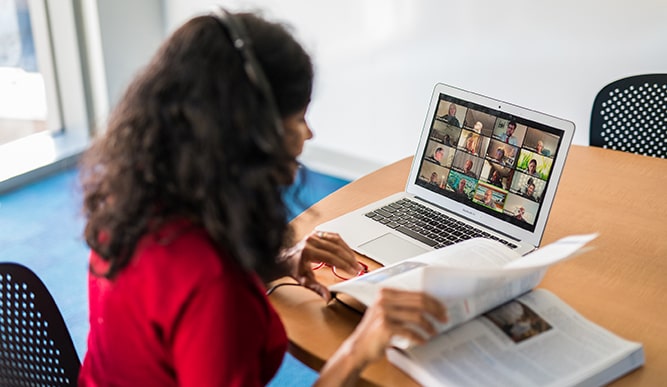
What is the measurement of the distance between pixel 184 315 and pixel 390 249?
0.55 metres

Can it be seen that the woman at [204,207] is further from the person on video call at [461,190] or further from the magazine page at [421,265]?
the person on video call at [461,190]

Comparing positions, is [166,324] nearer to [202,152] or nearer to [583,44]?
[202,152]

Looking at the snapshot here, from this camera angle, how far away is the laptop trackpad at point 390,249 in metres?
1.30

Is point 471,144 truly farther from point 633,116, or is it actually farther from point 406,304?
→ point 633,116

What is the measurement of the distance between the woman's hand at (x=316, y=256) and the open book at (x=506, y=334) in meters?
0.11

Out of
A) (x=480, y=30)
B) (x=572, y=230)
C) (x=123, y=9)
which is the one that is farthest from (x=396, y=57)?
(x=572, y=230)

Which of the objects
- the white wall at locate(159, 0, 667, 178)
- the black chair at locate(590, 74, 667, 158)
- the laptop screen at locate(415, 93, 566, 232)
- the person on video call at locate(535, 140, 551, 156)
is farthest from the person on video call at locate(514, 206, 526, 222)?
the white wall at locate(159, 0, 667, 178)

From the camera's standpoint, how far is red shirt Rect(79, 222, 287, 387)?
2.81ft

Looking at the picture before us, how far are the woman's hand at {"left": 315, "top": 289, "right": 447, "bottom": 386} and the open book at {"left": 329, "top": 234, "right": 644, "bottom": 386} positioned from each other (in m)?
0.03

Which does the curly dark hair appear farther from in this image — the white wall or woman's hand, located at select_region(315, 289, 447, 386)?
the white wall

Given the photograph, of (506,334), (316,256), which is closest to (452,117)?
(316,256)

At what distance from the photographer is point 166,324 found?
0.89 meters

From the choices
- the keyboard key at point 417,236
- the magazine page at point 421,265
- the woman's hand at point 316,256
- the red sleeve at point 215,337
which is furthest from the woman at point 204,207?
the keyboard key at point 417,236

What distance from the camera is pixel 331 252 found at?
125cm
